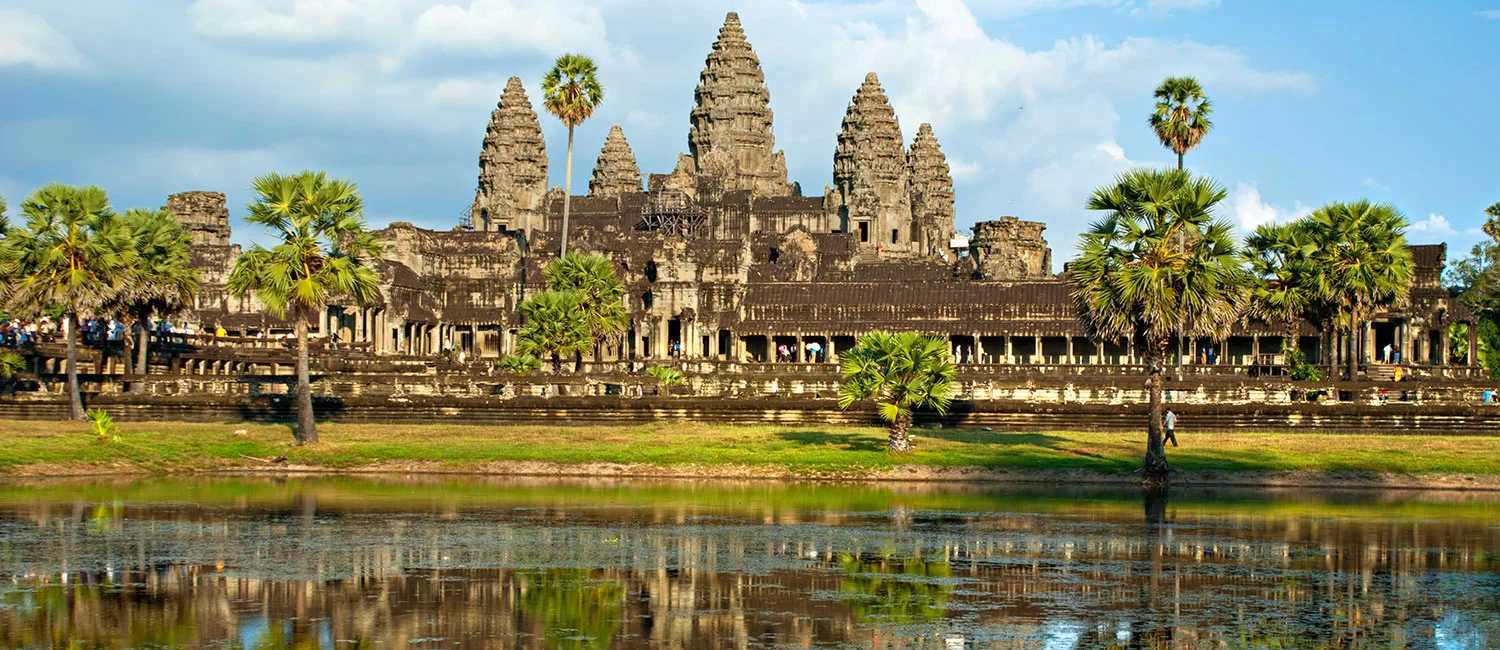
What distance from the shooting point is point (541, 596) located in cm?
1905

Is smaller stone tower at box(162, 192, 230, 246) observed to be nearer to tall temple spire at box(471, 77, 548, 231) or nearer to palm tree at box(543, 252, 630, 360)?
tall temple spire at box(471, 77, 548, 231)

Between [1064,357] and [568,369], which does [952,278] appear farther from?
[568,369]

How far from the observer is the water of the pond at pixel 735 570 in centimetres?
1698

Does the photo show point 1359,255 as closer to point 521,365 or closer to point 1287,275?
point 1287,275

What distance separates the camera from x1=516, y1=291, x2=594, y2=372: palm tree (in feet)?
214

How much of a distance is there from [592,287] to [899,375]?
3215 centimetres

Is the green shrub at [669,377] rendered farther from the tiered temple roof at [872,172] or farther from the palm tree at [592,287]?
the tiered temple roof at [872,172]

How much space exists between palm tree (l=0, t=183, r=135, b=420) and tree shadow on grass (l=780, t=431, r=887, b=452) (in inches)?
761

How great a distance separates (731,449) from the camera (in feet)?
126

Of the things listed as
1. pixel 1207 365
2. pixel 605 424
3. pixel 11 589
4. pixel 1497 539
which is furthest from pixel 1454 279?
pixel 11 589

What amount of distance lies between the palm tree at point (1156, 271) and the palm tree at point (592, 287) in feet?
110

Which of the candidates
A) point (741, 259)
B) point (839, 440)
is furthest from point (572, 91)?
point (839, 440)

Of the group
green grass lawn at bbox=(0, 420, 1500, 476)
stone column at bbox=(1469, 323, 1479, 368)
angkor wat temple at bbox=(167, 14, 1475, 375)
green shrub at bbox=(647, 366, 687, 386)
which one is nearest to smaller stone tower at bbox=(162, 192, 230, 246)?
angkor wat temple at bbox=(167, 14, 1475, 375)

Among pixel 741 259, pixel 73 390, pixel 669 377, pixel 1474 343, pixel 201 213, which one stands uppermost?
pixel 201 213
